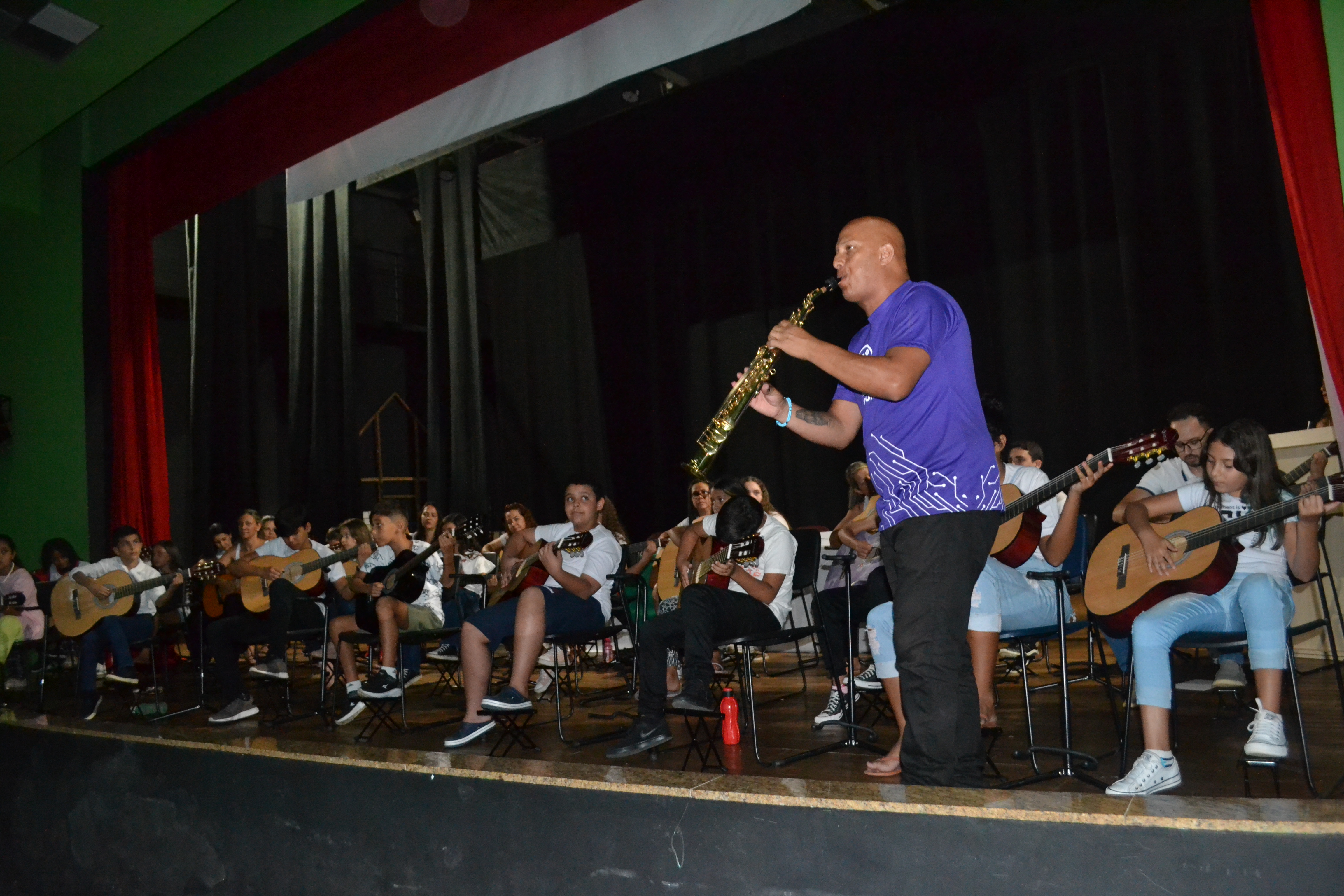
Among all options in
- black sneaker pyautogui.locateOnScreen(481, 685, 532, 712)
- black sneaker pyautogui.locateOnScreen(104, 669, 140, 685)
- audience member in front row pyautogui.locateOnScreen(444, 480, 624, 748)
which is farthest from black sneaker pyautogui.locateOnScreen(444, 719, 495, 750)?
black sneaker pyautogui.locateOnScreen(104, 669, 140, 685)

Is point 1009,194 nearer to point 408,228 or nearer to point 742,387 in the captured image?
point 742,387

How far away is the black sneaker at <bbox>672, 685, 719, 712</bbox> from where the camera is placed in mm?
3342

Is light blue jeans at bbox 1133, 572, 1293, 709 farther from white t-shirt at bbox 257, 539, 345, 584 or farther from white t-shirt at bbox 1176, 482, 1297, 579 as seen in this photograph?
white t-shirt at bbox 257, 539, 345, 584

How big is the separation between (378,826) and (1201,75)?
531 cm

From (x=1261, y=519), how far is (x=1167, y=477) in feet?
3.91

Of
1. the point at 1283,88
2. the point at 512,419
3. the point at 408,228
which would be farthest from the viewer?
the point at 408,228

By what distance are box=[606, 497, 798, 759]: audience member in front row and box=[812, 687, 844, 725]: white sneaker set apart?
47cm

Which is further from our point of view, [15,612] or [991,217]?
[15,612]

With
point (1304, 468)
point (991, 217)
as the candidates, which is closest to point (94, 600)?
point (991, 217)

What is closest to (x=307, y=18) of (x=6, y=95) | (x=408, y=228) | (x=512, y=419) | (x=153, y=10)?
(x=153, y=10)

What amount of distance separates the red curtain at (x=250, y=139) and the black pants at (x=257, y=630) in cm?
258

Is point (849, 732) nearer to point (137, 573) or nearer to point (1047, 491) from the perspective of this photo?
point (1047, 491)

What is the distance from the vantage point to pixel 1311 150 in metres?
3.32

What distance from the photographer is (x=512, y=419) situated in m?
8.91
